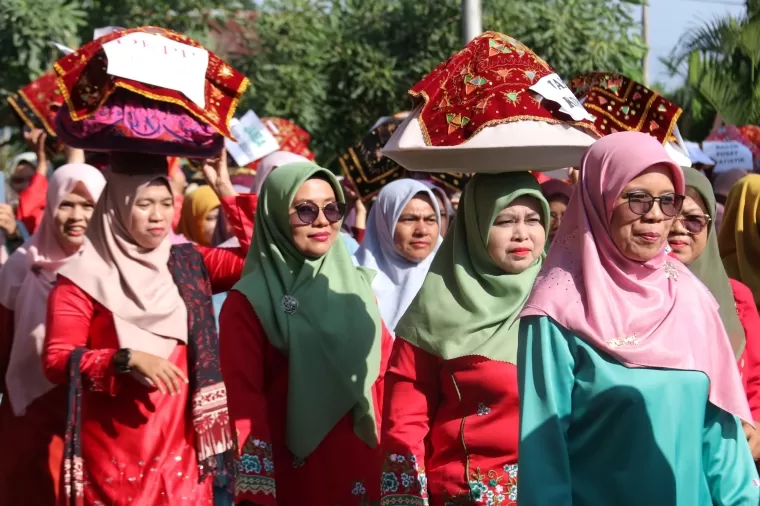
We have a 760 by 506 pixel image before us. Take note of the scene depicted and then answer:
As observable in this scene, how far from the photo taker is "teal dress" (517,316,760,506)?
338 centimetres

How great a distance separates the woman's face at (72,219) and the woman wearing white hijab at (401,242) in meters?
1.35

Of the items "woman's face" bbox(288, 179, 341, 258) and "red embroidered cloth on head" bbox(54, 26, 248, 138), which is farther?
"red embroidered cloth on head" bbox(54, 26, 248, 138)

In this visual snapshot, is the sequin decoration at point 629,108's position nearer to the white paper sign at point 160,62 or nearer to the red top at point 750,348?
the red top at point 750,348

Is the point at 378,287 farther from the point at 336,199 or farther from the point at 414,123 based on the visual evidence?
the point at 414,123

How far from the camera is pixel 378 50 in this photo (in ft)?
43.0

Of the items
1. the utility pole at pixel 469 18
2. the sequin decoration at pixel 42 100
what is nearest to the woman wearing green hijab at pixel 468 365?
the sequin decoration at pixel 42 100

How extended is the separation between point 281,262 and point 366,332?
16.5 inches

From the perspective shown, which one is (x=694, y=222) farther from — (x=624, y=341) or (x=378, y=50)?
(x=378, y=50)

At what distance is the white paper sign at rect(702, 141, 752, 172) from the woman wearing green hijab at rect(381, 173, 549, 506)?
22.0 ft

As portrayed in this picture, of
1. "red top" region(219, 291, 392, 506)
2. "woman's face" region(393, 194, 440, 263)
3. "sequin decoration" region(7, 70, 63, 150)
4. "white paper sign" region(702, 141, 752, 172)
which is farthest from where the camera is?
"white paper sign" region(702, 141, 752, 172)

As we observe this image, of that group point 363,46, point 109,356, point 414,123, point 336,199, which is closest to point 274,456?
point 109,356

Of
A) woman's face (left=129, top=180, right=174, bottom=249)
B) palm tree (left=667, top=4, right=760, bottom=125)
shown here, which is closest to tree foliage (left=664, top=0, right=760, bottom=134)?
palm tree (left=667, top=4, right=760, bottom=125)

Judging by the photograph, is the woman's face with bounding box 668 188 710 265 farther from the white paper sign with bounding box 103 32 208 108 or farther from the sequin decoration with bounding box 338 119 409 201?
the sequin decoration with bounding box 338 119 409 201

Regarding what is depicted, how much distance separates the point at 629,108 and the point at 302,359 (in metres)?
1.87
